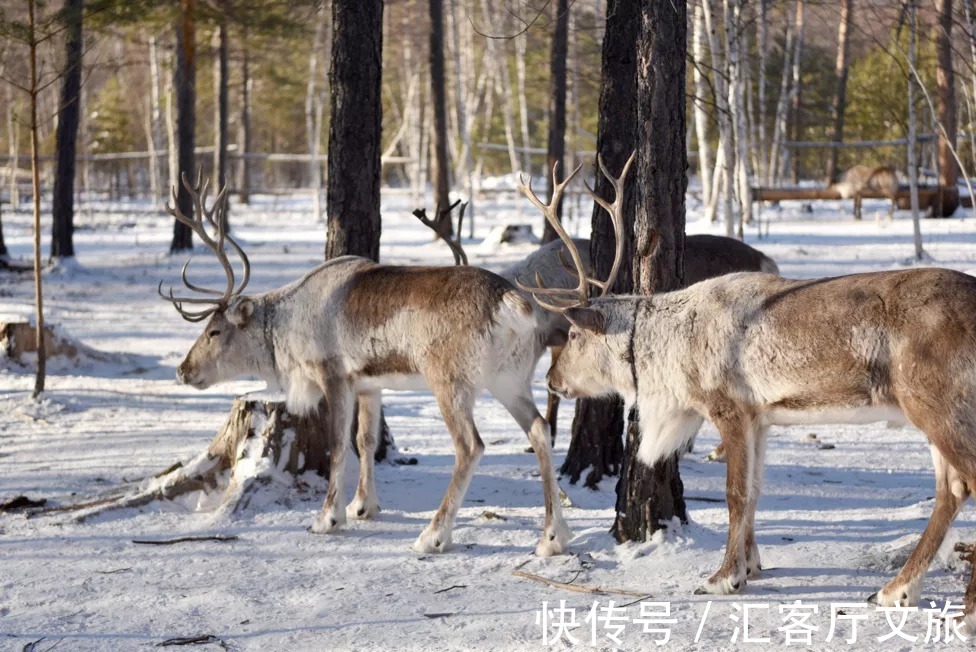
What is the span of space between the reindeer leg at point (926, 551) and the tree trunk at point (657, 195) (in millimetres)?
1217

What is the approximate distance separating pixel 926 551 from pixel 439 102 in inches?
651

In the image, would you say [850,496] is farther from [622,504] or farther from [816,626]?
[816,626]

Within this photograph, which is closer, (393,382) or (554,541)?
(554,541)

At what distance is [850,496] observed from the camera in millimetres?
6395

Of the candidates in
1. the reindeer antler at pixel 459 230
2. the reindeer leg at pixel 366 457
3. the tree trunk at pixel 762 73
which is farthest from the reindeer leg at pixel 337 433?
the tree trunk at pixel 762 73

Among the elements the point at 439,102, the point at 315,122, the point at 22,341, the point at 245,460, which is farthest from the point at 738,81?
the point at 315,122

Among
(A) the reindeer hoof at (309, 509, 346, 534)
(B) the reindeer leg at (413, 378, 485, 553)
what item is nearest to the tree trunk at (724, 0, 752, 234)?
(B) the reindeer leg at (413, 378, 485, 553)

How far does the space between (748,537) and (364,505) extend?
2307 mm

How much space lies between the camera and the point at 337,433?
603 cm

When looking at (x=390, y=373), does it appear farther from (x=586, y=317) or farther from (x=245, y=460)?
(x=586, y=317)

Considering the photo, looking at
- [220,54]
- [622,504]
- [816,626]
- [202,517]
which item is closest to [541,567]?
[622,504]

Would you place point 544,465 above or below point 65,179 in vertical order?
below

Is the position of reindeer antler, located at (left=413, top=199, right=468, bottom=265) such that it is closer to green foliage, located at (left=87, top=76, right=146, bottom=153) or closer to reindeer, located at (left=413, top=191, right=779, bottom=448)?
reindeer, located at (left=413, top=191, right=779, bottom=448)

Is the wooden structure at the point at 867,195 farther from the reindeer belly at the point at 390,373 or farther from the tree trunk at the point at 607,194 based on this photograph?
the reindeer belly at the point at 390,373
